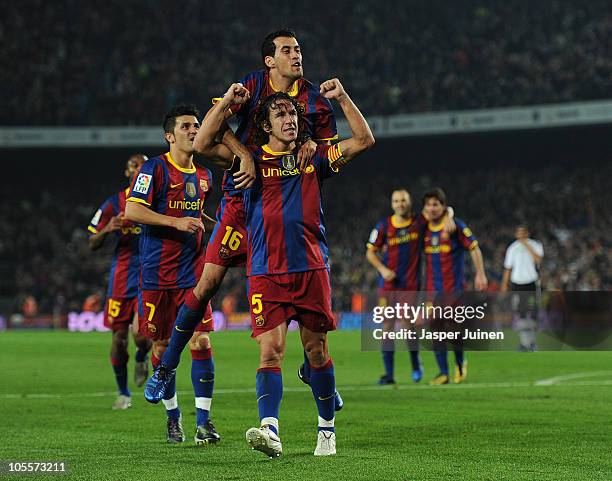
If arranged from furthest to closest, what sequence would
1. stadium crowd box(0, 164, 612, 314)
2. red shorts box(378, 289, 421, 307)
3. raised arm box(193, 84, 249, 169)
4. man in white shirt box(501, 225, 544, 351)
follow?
stadium crowd box(0, 164, 612, 314)
man in white shirt box(501, 225, 544, 351)
red shorts box(378, 289, 421, 307)
raised arm box(193, 84, 249, 169)

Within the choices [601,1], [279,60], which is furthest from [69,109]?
[279,60]

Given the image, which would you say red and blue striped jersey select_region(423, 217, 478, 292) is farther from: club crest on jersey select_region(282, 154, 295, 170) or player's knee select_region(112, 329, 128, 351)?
club crest on jersey select_region(282, 154, 295, 170)

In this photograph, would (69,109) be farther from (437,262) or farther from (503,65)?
(437,262)

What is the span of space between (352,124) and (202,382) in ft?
7.44

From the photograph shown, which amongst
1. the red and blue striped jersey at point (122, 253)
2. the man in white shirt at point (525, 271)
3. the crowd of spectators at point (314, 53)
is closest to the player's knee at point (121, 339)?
the red and blue striped jersey at point (122, 253)

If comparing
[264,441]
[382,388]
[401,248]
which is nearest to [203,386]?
[264,441]

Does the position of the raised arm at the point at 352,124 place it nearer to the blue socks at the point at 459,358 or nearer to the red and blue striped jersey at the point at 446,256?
the blue socks at the point at 459,358

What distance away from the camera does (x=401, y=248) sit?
13.1m

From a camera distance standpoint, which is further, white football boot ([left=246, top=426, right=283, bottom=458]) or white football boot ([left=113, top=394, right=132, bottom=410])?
white football boot ([left=113, top=394, right=132, bottom=410])

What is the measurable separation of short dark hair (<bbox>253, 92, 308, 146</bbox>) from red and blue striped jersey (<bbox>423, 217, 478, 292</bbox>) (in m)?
6.95

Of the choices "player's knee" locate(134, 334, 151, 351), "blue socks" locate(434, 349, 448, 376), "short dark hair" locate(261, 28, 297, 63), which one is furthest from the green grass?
"short dark hair" locate(261, 28, 297, 63)

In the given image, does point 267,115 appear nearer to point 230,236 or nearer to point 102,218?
point 230,236

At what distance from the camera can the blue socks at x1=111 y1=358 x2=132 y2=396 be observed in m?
9.84

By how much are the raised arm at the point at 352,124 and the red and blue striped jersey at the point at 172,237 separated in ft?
6.32
